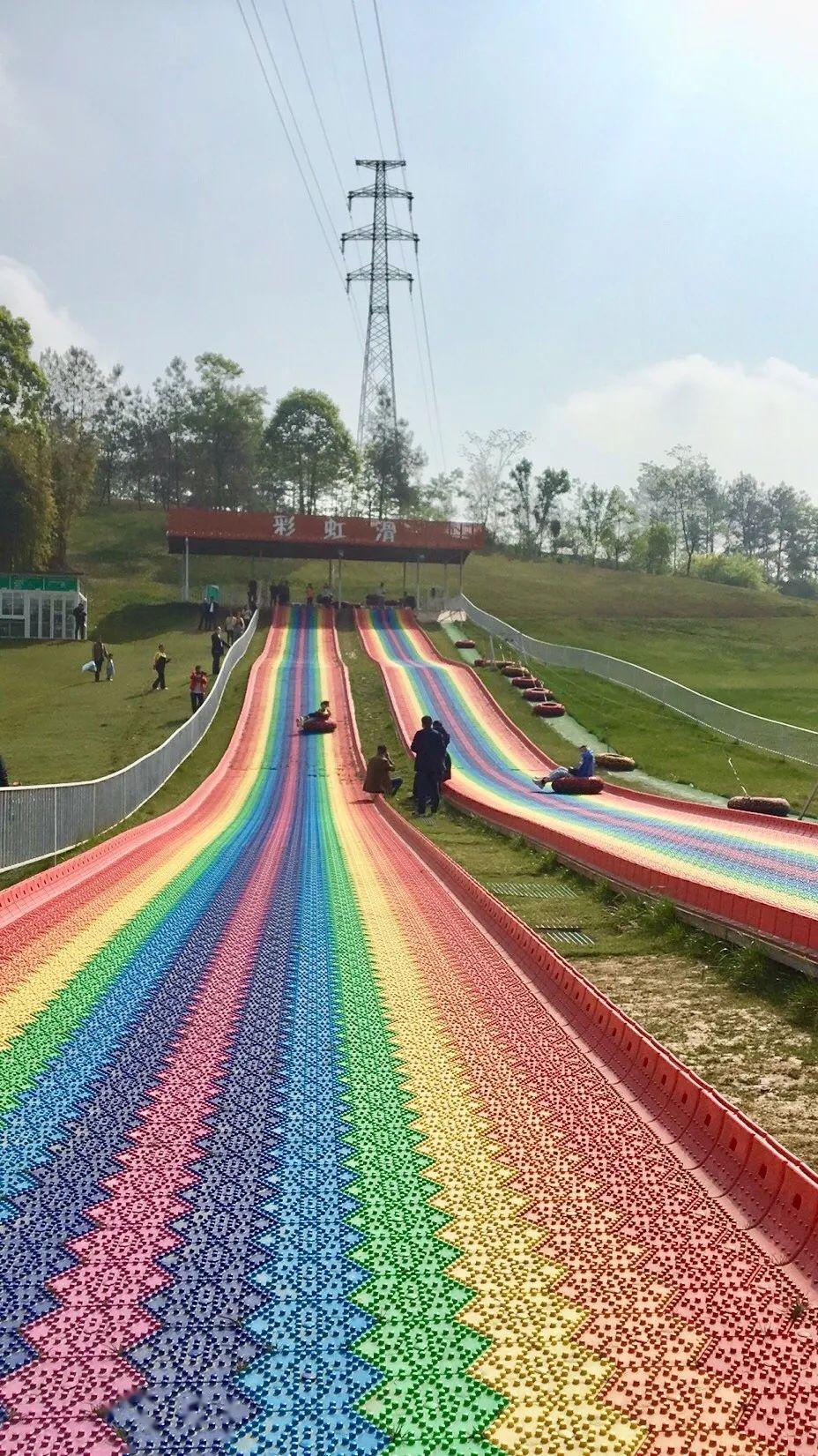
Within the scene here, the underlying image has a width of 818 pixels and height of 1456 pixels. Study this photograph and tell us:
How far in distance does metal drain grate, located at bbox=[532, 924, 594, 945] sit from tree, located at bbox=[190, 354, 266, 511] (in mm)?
102445

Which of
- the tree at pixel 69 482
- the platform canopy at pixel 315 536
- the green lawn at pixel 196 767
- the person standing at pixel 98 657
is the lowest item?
the green lawn at pixel 196 767

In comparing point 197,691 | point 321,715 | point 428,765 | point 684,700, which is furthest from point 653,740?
point 197,691

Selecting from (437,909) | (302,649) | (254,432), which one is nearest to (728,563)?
(254,432)

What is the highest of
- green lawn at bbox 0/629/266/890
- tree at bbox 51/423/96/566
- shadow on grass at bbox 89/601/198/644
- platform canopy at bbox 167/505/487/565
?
tree at bbox 51/423/96/566

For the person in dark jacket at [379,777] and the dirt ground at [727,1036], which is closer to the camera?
the dirt ground at [727,1036]

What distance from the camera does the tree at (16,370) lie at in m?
71.6

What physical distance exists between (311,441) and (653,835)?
309ft

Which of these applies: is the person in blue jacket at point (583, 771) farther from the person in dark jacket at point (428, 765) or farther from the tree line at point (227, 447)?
the tree line at point (227, 447)

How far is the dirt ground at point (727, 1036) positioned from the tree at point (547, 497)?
120m

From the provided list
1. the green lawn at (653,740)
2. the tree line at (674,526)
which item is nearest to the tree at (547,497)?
the tree line at (674,526)

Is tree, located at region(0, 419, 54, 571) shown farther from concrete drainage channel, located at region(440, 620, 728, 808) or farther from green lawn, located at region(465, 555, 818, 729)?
concrete drainage channel, located at region(440, 620, 728, 808)

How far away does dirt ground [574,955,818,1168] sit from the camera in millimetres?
5293

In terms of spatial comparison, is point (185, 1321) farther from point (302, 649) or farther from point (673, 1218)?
point (302, 649)

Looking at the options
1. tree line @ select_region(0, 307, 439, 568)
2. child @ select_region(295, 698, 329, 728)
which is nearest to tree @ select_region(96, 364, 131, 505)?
tree line @ select_region(0, 307, 439, 568)
